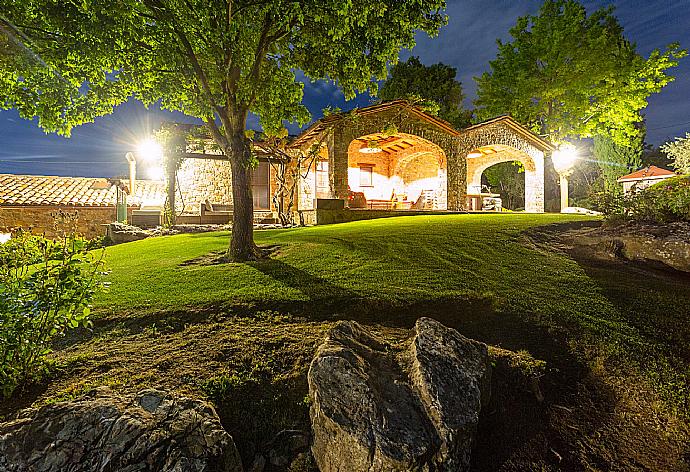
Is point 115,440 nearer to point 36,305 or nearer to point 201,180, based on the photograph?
point 36,305

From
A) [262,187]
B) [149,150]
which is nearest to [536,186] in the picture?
[262,187]

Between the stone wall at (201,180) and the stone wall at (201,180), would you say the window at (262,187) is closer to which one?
the stone wall at (201,180)

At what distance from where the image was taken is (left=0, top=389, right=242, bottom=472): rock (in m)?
2.40

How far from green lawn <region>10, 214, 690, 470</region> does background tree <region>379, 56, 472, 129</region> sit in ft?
90.0

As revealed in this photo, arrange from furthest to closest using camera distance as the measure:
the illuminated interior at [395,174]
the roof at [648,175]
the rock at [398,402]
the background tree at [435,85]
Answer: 1. the background tree at [435,85]
2. the roof at [648,175]
3. the illuminated interior at [395,174]
4. the rock at [398,402]

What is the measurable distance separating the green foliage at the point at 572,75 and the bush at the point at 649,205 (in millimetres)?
17741

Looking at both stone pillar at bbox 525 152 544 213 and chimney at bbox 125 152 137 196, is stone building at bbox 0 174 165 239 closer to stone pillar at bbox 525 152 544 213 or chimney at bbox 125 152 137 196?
chimney at bbox 125 152 137 196

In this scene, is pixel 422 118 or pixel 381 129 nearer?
pixel 381 129

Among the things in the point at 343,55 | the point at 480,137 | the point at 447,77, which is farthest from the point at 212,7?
the point at 447,77

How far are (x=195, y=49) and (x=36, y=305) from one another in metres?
6.86

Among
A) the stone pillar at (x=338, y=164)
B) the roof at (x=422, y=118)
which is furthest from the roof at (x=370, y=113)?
the stone pillar at (x=338, y=164)

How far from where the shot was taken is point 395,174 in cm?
2391

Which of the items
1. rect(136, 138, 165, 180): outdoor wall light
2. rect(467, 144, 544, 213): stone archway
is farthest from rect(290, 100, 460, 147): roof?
rect(136, 138, 165, 180): outdoor wall light

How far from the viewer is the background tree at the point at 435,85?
104 feet
